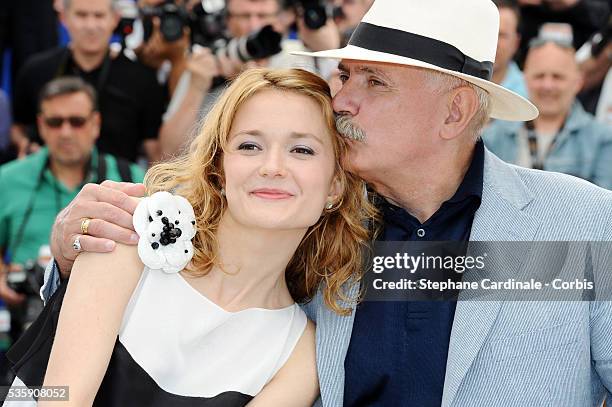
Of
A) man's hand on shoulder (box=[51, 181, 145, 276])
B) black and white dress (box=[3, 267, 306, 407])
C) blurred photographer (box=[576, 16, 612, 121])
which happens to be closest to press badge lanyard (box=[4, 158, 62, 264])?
man's hand on shoulder (box=[51, 181, 145, 276])

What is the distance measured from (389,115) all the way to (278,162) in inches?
16.0

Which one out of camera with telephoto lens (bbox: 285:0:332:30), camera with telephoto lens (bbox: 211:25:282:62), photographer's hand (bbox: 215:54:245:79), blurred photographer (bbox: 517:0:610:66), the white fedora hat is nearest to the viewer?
the white fedora hat

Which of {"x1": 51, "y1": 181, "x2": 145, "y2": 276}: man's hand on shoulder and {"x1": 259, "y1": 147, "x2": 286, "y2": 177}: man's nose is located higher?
{"x1": 259, "y1": 147, "x2": 286, "y2": 177}: man's nose

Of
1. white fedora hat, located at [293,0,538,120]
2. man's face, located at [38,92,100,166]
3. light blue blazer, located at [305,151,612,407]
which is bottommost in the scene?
man's face, located at [38,92,100,166]

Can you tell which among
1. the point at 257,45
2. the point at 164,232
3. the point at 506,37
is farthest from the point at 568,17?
the point at 164,232

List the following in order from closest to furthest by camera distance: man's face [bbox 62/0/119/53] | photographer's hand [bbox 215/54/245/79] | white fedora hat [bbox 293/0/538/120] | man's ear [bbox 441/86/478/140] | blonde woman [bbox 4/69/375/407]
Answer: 1. blonde woman [bbox 4/69/375/407]
2. white fedora hat [bbox 293/0/538/120]
3. man's ear [bbox 441/86/478/140]
4. photographer's hand [bbox 215/54/245/79]
5. man's face [bbox 62/0/119/53]

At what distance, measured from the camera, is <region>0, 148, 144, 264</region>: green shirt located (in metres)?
5.27

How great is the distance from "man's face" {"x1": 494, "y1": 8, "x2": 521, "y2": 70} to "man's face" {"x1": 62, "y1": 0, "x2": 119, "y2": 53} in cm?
221

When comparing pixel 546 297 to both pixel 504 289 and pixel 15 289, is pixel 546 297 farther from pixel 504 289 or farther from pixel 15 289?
pixel 15 289

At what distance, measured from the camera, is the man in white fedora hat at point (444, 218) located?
283 centimetres

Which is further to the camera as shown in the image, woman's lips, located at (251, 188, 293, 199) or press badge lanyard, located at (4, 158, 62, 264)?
press badge lanyard, located at (4, 158, 62, 264)

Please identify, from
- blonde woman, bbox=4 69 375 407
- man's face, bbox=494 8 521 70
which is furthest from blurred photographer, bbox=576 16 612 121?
blonde woman, bbox=4 69 375 407

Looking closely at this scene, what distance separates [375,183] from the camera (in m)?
3.13

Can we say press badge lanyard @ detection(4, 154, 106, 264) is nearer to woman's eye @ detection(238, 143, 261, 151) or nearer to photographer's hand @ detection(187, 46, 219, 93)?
photographer's hand @ detection(187, 46, 219, 93)
